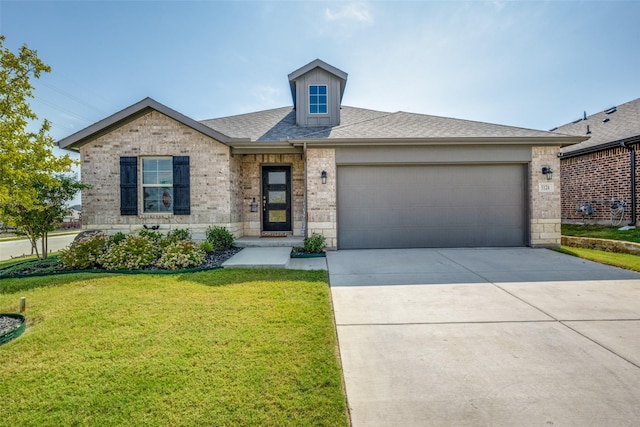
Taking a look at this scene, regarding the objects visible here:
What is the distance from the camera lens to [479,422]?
75.2 inches

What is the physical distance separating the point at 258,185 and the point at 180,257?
3757mm

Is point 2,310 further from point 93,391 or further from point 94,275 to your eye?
point 93,391

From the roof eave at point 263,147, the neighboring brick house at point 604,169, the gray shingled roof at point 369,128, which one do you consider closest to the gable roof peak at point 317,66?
the gray shingled roof at point 369,128

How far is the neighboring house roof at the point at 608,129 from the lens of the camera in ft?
32.5

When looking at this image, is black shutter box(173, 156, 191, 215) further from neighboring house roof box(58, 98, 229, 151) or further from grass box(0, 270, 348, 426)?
grass box(0, 270, 348, 426)

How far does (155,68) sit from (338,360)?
1252cm

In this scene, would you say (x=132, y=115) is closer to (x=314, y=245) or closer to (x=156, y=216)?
(x=156, y=216)

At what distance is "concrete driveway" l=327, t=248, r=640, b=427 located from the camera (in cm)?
204

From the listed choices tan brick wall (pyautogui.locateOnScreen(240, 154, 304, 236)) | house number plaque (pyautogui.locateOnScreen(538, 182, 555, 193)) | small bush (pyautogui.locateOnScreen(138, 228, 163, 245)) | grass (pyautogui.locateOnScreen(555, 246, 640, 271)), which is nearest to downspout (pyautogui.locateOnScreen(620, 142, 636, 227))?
grass (pyautogui.locateOnScreen(555, 246, 640, 271))

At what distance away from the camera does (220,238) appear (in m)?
7.69

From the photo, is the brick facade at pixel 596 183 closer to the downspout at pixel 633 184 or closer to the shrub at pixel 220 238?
the downspout at pixel 633 184

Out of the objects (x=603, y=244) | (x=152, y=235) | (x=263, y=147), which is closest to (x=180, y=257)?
(x=152, y=235)

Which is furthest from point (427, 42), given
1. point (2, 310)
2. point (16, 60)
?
point (2, 310)

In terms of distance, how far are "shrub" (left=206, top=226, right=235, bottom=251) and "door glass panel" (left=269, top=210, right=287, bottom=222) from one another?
181cm
